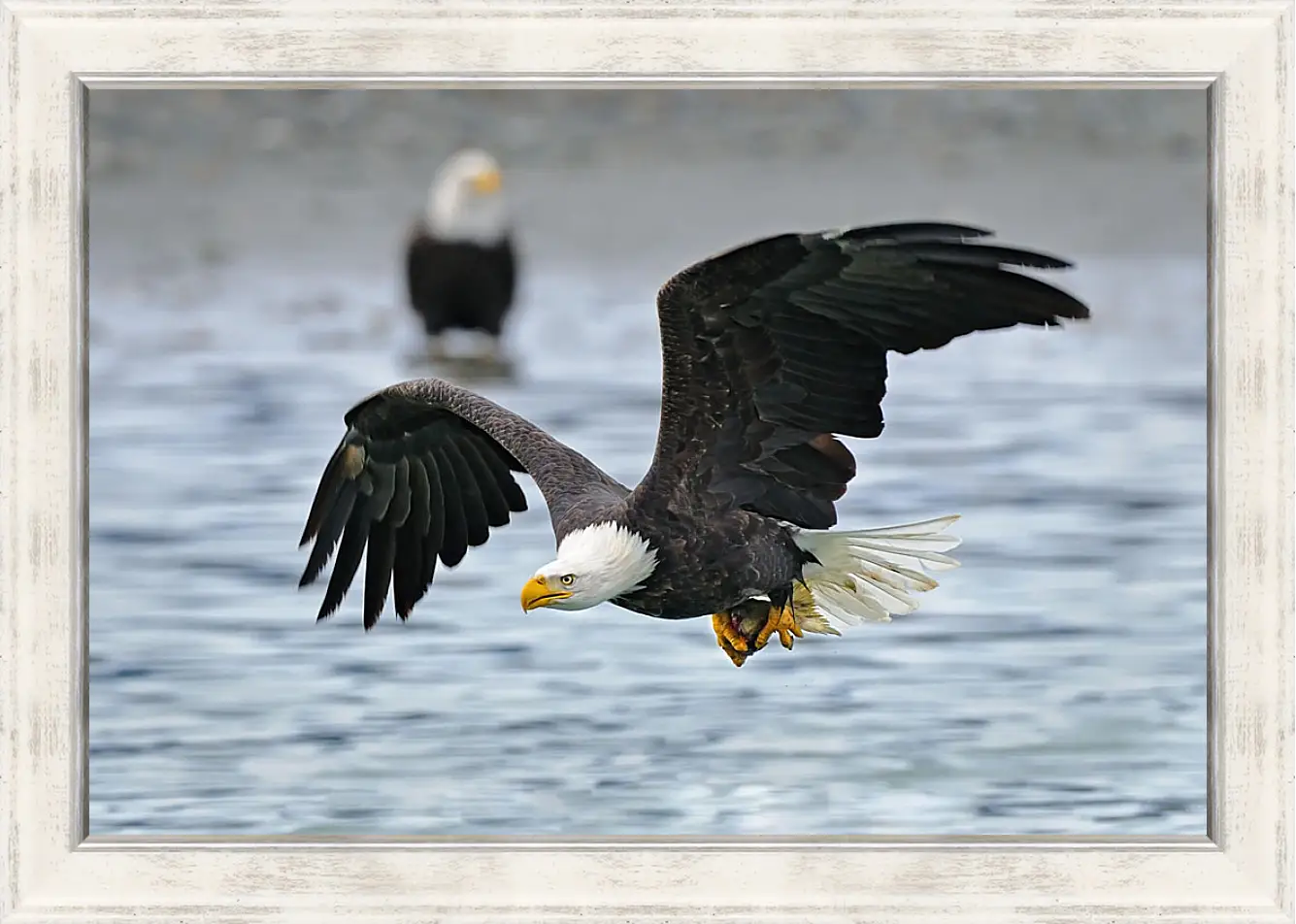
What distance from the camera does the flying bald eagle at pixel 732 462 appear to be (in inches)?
124

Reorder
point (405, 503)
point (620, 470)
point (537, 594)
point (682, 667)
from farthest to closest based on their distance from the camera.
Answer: point (620, 470), point (682, 667), point (405, 503), point (537, 594)

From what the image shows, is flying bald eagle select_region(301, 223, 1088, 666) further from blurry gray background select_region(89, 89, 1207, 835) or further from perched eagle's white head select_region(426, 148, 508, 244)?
perched eagle's white head select_region(426, 148, 508, 244)

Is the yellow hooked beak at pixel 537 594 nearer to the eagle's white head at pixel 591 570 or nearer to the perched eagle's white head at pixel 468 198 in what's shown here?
the eagle's white head at pixel 591 570

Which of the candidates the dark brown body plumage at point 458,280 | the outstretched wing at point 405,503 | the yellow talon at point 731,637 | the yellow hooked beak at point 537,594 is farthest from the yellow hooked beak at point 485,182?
the yellow hooked beak at point 537,594

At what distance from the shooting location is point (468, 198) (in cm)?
664

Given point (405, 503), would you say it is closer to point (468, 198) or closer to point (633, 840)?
point (633, 840)

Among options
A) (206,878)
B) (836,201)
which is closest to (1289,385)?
(206,878)

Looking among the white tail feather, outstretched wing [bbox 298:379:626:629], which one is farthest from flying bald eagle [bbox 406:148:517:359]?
the white tail feather

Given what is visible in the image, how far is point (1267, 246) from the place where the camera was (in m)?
3.69

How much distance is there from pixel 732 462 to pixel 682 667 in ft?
5.25

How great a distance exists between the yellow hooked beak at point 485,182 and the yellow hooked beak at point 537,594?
3.31 metres

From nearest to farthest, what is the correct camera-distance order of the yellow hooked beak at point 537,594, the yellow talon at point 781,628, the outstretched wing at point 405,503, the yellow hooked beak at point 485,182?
the yellow hooked beak at point 537,594
the yellow talon at point 781,628
the outstretched wing at point 405,503
the yellow hooked beak at point 485,182

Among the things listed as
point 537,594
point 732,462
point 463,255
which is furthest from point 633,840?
point 463,255

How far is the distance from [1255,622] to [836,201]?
329 centimetres
